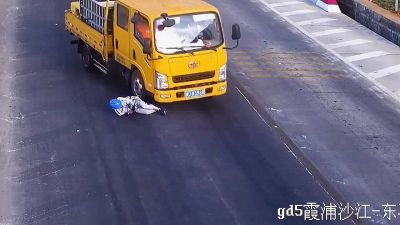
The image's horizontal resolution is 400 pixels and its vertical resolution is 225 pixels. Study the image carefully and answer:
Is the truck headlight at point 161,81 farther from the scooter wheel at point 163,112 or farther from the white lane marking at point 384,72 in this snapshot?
the white lane marking at point 384,72

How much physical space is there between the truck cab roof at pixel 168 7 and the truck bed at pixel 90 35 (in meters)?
1.21

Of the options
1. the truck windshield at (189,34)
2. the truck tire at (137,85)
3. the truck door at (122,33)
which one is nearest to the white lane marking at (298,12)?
the truck windshield at (189,34)

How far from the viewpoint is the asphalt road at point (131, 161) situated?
12250 millimetres

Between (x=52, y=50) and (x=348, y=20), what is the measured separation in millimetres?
10466

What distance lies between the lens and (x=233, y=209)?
40.3 ft

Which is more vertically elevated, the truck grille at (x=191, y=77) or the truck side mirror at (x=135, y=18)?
the truck side mirror at (x=135, y=18)

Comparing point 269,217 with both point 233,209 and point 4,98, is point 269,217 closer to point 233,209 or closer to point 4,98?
point 233,209

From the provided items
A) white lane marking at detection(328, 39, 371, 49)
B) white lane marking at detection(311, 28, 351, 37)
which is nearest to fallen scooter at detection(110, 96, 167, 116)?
white lane marking at detection(328, 39, 371, 49)

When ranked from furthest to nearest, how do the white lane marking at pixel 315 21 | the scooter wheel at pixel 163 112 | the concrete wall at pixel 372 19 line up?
the white lane marking at pixel 315 21, the concrete wall at pixel 372 19, the scooter wheel at pixel 163 112

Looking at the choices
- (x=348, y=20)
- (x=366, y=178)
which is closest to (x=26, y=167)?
(x=366, y=178)

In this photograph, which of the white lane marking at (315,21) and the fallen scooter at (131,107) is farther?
the white lane marking at (315,21)

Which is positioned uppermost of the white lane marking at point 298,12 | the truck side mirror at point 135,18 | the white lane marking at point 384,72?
the truck side mirror at point 135,18

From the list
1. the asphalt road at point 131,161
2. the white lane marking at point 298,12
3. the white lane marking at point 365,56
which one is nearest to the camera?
the asphalt road at point 131,161

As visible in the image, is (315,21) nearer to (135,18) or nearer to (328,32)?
(328,32)
